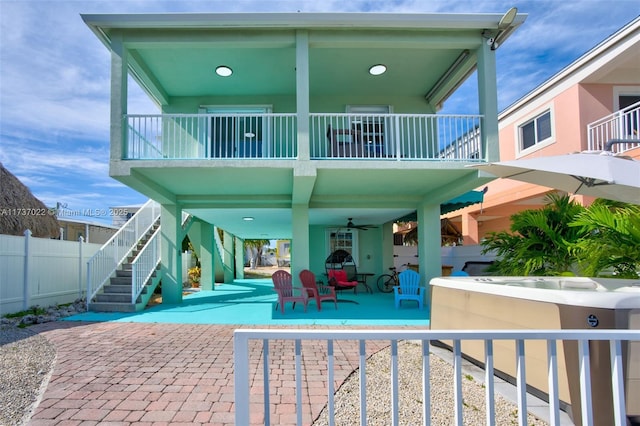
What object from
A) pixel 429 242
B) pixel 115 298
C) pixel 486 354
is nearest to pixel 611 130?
pixel 429 242

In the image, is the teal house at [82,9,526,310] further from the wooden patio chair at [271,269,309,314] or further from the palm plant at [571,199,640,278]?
the palm plant at [571,199,640,278]

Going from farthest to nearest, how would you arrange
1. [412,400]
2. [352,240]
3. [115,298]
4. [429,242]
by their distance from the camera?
[352,240] < [429,242] < [115,298] < [412,400]

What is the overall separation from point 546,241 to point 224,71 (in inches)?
323

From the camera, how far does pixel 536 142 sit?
13617mm

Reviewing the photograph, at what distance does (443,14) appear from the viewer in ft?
24.3

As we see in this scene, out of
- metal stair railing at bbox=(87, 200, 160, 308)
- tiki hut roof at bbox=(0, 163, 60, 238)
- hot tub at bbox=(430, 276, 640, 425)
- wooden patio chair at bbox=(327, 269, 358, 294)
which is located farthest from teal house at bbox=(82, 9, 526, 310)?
tiki hut roof at bbox=(0, 163, 60, 238)

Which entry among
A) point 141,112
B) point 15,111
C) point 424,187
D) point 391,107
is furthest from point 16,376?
point 15,111

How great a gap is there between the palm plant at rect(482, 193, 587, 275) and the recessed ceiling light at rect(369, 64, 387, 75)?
16.3 ft

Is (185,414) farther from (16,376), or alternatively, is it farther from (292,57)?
(292,57)

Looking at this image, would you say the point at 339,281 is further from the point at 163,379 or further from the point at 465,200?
the point at 163,379

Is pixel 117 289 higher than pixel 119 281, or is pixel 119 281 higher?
pixel 119 281

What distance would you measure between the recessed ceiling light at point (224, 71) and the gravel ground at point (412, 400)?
7745 mm

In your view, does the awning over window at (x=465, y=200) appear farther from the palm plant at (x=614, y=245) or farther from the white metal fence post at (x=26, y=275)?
the white metal fence post at (x=26, y=275)

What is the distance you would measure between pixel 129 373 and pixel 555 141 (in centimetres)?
1387
